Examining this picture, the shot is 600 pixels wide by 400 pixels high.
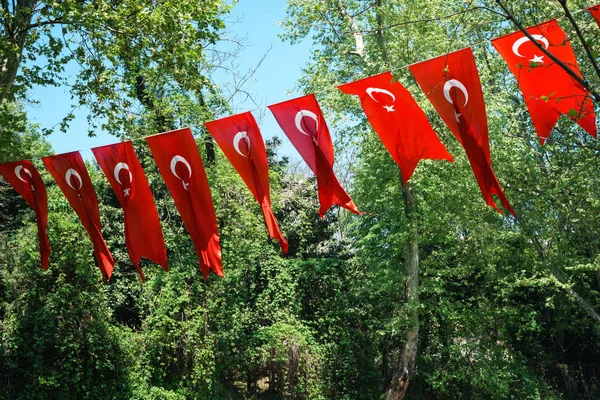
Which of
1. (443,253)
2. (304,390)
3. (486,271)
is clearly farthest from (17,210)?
(486,271)

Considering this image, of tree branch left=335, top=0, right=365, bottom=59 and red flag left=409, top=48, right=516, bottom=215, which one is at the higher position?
tree branch left=335, top=0, right=365, bottom=59

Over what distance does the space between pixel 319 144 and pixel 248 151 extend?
814 millimetres

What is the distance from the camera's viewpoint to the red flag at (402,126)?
19.8ft

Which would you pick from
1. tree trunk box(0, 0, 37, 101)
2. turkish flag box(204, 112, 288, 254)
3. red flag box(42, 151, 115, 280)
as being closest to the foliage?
tree trunk box(0, 0, 37, 101)

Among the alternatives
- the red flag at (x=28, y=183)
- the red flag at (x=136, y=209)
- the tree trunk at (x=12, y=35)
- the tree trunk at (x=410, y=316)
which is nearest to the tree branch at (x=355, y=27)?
the tree trunk at (x=410, y=316)

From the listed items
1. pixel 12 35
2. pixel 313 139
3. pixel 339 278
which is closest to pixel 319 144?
pixel 313 139

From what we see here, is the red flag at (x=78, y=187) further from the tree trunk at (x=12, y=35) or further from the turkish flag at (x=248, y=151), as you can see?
the tree trunk at (x=12, y=35)

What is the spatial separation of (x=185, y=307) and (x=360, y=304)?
4009 millimetres

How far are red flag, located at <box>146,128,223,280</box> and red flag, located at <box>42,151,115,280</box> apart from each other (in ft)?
3.54

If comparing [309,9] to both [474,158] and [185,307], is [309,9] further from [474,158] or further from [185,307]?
[474,158]

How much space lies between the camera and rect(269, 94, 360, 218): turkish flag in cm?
622

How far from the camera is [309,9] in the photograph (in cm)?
1338

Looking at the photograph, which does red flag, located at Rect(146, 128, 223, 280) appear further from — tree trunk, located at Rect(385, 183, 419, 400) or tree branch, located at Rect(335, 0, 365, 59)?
tree branch, located at Rect(335, 0, 365, 59)

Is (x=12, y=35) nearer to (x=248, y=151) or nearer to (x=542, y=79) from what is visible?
(x=248, y=151)
